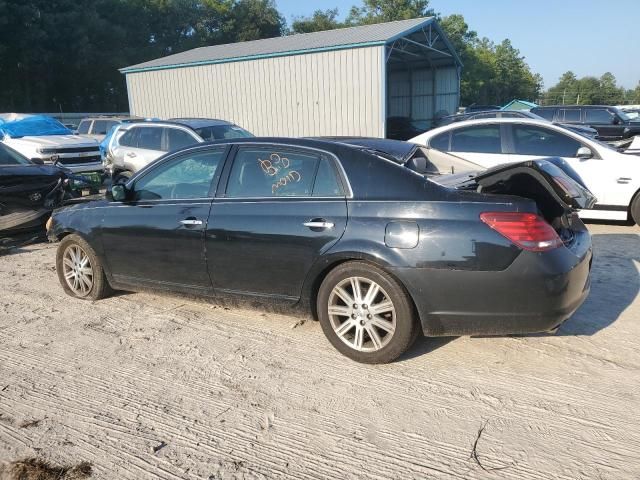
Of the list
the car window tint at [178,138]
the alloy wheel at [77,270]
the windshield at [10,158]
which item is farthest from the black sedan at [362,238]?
the car window tint at [178,138]

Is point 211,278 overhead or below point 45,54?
below

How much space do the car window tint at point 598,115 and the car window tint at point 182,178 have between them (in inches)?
664

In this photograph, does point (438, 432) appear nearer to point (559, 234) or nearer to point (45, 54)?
point (559, 234)

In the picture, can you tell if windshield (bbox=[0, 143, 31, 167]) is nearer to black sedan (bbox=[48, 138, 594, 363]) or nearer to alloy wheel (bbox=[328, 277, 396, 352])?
black sedan (bbox=[48, 138, 594, 363])

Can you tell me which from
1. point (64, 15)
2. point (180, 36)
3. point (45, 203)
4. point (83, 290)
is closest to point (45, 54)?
point (64, 15)

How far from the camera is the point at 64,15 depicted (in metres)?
38.2

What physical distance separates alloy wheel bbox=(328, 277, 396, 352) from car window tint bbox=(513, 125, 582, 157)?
5392mm

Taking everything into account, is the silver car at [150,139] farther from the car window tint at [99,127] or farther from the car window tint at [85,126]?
the car window tint at [85,126]

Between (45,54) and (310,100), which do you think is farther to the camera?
(45,54)

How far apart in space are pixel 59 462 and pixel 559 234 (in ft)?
10.9

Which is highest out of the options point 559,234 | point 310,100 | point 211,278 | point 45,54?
point 45,54

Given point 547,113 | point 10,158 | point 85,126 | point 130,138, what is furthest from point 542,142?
point 85,126

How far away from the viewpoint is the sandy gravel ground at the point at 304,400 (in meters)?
2.76

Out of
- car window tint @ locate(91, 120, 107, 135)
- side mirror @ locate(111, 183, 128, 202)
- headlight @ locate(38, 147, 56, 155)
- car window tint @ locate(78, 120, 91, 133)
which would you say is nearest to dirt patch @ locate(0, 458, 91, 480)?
side mirror @ locate(111, 183, 128, 202)
